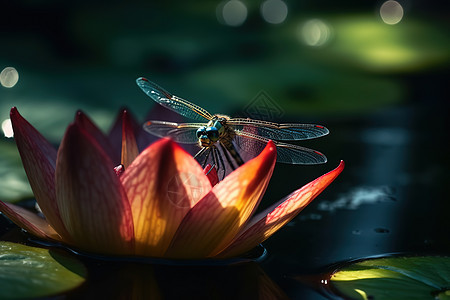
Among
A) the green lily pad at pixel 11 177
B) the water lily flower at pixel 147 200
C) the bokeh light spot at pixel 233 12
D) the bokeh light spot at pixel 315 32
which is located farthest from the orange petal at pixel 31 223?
the bokeh light spot at pixel 233 12

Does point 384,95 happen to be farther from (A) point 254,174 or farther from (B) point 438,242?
(A) point 254,174

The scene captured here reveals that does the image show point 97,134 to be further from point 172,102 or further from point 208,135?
point 208,135

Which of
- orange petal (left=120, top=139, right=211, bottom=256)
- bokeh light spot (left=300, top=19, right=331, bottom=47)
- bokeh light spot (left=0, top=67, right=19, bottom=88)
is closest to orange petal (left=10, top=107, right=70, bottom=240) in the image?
orange petal (left=120, top=139, right=211, bottom=256)

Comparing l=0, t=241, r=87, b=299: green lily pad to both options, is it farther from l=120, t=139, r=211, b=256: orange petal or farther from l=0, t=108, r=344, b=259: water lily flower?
l=120, t=139, r=211, b=256: orange petal

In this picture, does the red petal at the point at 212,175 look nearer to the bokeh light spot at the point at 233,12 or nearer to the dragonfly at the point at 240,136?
the dragonfly at the point at 240,136

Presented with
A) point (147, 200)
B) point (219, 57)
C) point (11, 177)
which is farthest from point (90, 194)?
point (219, 57)

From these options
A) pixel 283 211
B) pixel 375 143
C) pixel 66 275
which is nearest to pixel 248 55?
pixel 375 143
